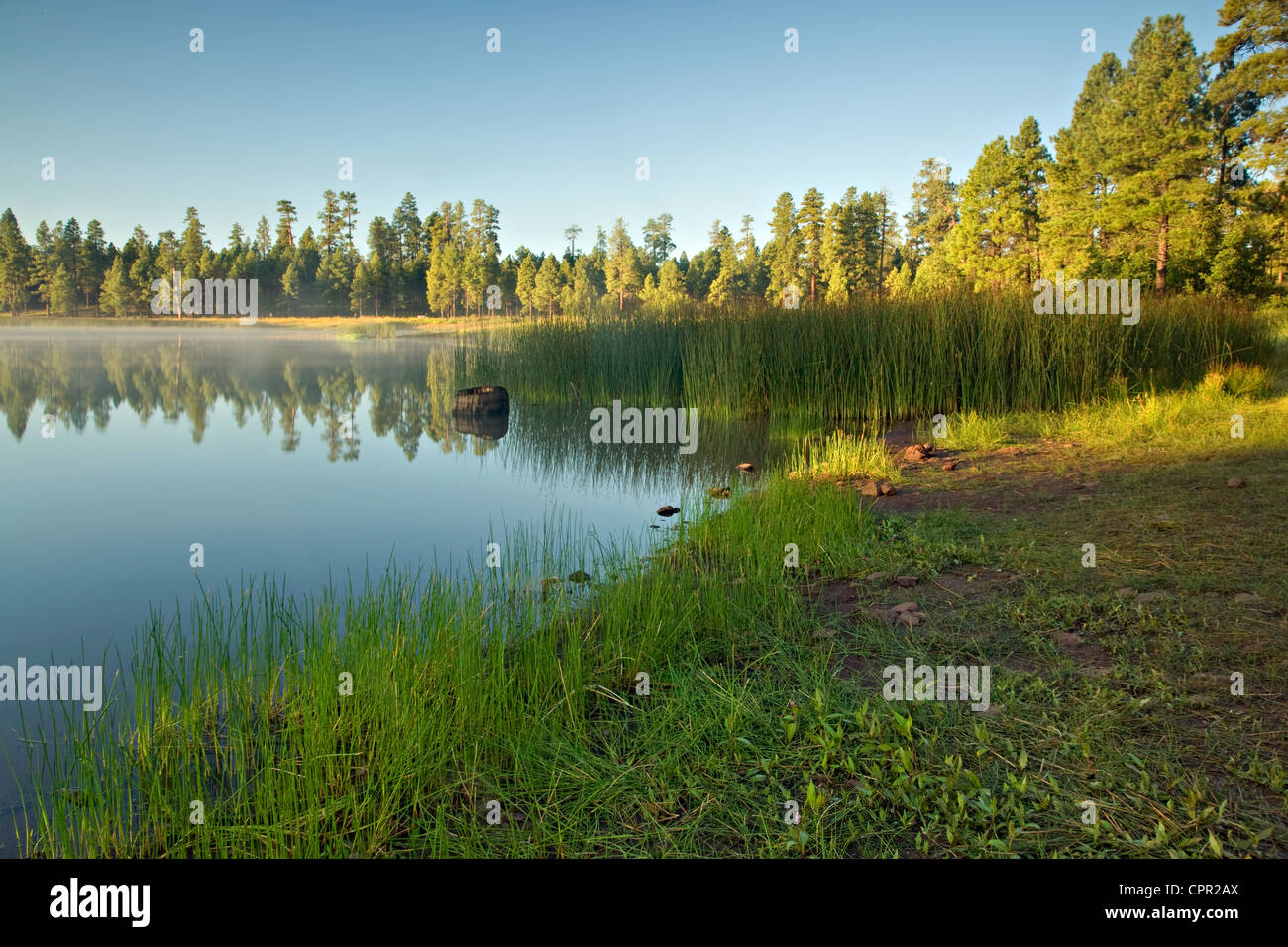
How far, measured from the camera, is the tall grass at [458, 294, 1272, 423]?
9922mm

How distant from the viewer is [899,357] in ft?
32.8

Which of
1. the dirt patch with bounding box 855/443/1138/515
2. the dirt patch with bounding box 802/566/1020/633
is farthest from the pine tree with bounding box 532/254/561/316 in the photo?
the dirt patch with bounding box 802/566/1020/633

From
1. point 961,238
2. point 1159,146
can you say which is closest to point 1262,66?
point 1159,146

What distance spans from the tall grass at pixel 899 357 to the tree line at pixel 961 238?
124cm

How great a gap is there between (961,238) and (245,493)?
108 feet

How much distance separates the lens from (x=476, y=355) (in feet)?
50.7

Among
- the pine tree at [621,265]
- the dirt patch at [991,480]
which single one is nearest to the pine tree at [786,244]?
the pine tree at [621,265]

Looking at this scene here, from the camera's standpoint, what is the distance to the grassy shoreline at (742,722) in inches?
74.6

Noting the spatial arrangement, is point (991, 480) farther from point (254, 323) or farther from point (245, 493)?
point (254, 323)

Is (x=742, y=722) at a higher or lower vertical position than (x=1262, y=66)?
lower

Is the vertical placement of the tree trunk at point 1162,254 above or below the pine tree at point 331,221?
below

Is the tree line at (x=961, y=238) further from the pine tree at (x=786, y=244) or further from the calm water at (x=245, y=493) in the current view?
the calm water at (x=245, y=493)
